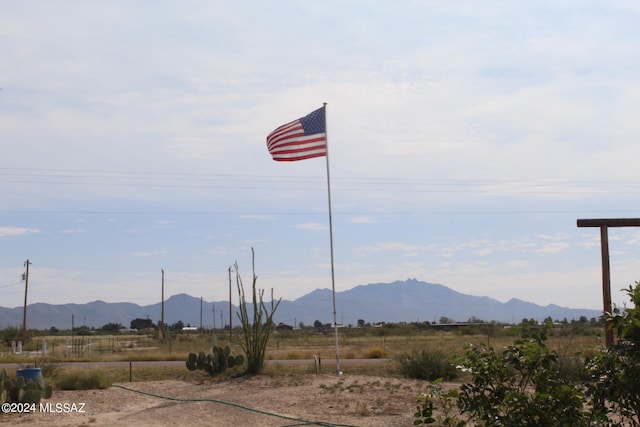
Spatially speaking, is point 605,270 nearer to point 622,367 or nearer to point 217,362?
point 622,367

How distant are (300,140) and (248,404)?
9500mm

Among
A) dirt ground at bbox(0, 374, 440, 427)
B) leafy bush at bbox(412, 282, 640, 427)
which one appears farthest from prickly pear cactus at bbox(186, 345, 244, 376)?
leafy bush at bbox(412, 282, 640, 427)

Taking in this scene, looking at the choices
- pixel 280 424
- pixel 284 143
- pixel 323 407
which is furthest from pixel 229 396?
pixel 284 143

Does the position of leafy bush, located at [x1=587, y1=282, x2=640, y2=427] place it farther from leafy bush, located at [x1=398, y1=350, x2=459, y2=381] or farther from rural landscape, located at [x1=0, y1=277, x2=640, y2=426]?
leafy bush, located at [x1=398, y1=350, x2=459, y2=381]

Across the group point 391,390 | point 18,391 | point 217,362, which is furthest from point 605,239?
point 217,362

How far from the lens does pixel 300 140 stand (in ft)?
77.3

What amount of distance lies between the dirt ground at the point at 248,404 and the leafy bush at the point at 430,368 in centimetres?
132

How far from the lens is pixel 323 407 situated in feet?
52.5

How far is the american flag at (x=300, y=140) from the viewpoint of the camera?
2355cm

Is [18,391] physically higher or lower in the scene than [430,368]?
higher

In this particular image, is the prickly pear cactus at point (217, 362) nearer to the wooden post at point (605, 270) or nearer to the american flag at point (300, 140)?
the american flag at point (300, 140)

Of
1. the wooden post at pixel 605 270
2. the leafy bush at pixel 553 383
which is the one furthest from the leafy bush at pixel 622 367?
the wooden post at pixel 605 270

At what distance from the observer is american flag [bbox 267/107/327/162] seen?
77.3ft

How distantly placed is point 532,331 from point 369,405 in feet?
26.7
